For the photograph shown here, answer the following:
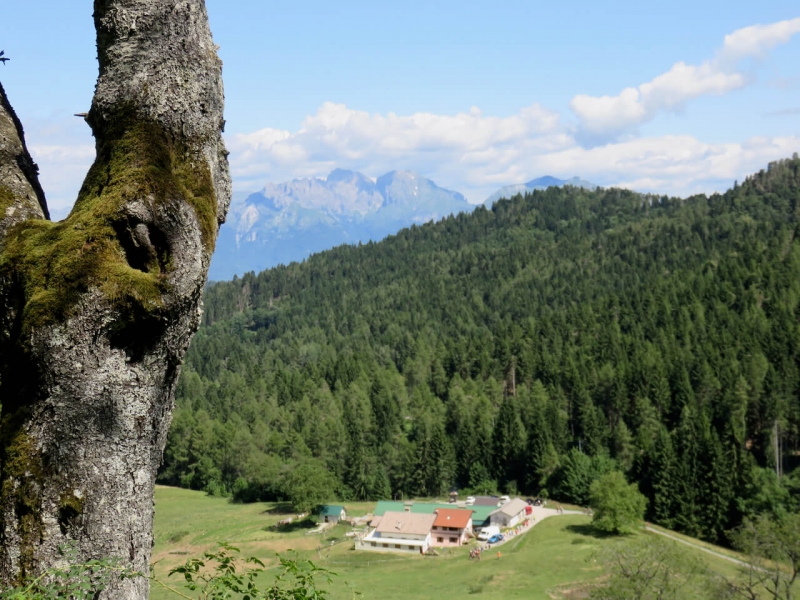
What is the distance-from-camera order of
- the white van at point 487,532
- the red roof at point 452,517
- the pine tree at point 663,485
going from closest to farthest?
the white van at point 487,532, the red roof at point 452,517, the pine tree at point 663,485

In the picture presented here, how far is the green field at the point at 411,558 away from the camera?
39.5m

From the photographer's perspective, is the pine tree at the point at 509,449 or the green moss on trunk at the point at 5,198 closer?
the green moss on trunk at the point at 5,198

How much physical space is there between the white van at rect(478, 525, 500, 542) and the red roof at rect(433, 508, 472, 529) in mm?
1581

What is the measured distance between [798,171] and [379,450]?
176130 mm

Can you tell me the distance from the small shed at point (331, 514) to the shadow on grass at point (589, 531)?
22179 mm

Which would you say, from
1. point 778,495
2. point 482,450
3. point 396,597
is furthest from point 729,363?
point 396,597

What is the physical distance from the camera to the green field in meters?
39.5

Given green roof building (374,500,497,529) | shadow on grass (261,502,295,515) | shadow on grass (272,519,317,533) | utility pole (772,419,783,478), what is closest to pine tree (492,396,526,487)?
green roof building (374,500,497,529)

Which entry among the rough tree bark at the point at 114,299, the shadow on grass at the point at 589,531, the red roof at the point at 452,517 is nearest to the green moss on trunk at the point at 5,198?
the rough tree bark at the point at 114,299

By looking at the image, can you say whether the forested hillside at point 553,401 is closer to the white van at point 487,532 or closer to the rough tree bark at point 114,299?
the white van at point 487,532

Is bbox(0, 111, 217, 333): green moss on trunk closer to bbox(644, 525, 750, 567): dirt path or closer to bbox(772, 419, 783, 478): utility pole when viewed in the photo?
bbox(644, 525, 750, 567): dirt path

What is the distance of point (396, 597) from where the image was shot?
36312mm

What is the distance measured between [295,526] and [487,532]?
1872cm

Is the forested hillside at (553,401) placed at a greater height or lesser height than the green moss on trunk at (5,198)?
lesser
